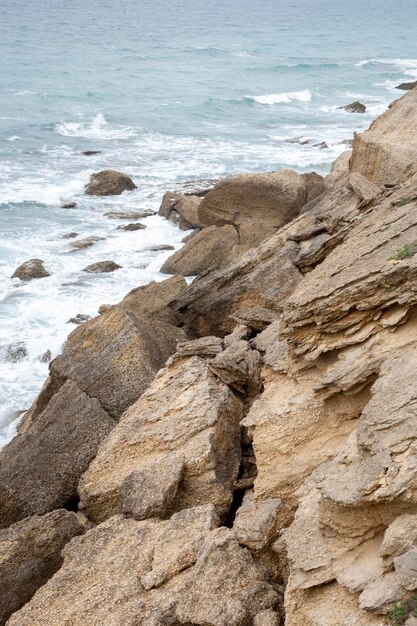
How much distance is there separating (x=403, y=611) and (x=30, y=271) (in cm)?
2321

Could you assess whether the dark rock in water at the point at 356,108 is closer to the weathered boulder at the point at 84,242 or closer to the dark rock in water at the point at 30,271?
the weathered boulder at the point at 84,242

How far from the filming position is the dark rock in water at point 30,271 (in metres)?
28.7

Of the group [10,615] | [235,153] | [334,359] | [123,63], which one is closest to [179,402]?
[334,359]

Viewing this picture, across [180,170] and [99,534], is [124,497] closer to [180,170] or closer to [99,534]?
[99,534]

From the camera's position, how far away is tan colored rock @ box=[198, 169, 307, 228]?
2630 centimetres

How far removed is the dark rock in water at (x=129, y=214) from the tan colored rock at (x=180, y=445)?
21.8 meters

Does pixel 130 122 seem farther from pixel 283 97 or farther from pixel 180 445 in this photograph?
pixel 180 445

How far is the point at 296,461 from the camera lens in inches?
469

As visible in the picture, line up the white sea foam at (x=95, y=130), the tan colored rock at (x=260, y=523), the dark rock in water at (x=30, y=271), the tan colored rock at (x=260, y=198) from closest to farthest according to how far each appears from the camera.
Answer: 1. the tan colored rock at (x=260, y=523)
2. the tan colored rock at (x=260, y=198)
3. the dark rock in water at (x=30, y=271)
4. the white sea foam at (x=95, y=130)

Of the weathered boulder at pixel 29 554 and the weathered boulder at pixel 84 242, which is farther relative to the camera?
the weathered boulder at pixel 84 242

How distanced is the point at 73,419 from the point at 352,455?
718 centimetres

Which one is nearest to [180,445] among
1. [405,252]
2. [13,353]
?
[405,252]

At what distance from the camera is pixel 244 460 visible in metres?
13.5

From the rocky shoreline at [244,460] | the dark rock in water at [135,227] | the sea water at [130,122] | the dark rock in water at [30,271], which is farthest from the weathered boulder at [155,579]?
the dark rock in water at [135,227]
